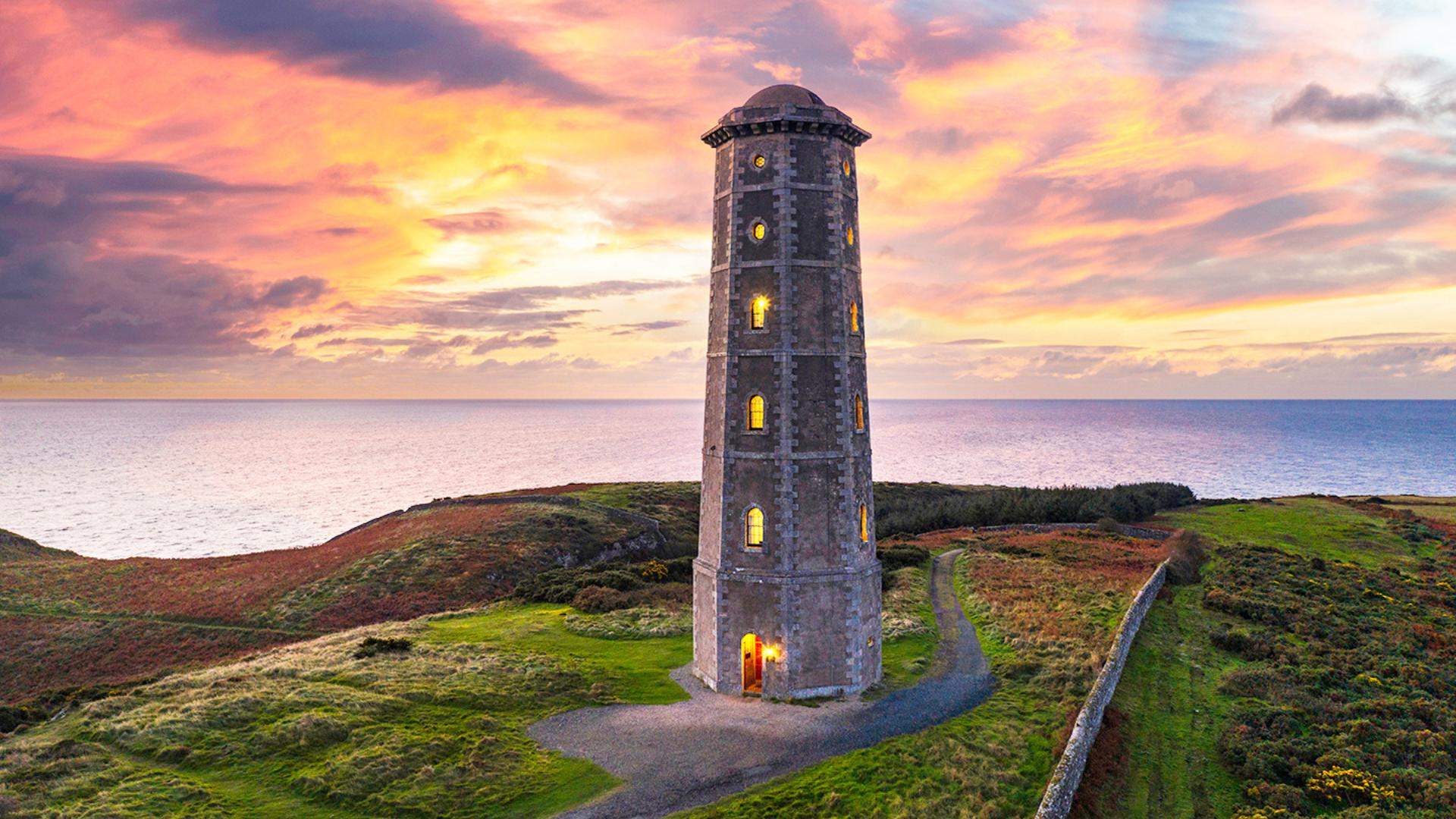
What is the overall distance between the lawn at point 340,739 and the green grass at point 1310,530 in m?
51.3

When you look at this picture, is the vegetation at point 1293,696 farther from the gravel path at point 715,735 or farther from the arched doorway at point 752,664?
the arched doorway at point 752,664

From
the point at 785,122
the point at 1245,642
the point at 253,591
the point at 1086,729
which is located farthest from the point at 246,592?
the point at 1245,642

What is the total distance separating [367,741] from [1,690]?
30.0 metres

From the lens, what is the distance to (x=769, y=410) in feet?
88.0

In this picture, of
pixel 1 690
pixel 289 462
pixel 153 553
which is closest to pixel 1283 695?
pixel 1 690

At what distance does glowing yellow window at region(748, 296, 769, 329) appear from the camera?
26922mm

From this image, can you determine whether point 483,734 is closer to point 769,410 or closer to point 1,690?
point 769,410

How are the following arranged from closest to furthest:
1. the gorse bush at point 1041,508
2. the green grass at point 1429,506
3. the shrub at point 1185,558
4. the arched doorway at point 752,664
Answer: the arched doorway at point 752,664 → the shrub at point 1185,558 → the green grass at point 1429,506 → the gorse bush at point 1041,508

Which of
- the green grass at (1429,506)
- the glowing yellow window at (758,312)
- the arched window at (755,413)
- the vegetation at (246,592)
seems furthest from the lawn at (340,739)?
the green grass at (1429,506)

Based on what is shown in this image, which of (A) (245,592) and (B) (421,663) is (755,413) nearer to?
(B) (421,663)

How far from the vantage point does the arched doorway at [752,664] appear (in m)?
27.7

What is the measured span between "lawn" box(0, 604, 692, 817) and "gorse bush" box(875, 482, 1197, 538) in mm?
49544

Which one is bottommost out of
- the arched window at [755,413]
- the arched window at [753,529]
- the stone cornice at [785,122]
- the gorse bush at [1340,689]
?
the gorse bush at [1340,689]

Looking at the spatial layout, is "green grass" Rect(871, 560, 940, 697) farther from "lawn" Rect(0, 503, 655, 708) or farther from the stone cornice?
"lawn" Rect(0, 503, 655, 708)
